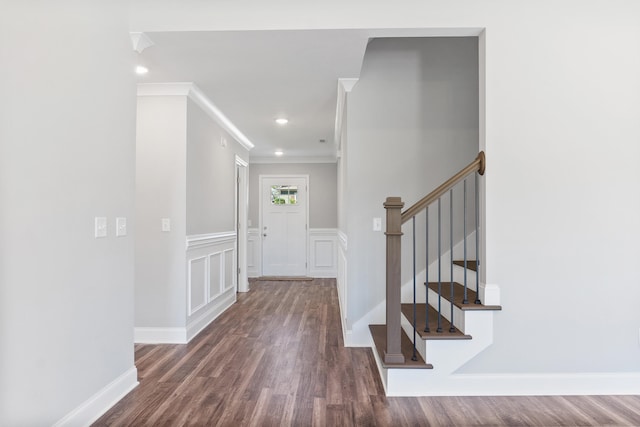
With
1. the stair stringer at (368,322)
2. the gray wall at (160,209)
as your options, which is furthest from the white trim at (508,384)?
the gray wall at (160,209)

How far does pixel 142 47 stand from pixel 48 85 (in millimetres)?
950

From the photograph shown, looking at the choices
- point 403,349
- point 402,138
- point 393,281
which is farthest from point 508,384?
point 402,138

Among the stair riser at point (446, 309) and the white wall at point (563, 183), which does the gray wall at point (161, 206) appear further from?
the stair riser at point (446, 309)

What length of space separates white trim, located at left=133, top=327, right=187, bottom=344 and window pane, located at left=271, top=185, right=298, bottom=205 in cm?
409

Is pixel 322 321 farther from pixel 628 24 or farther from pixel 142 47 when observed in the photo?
pixel 628 24

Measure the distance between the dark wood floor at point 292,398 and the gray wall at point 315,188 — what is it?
3.85m

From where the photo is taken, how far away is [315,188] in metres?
7.21

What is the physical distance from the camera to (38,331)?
5.32ft

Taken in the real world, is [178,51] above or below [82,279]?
above

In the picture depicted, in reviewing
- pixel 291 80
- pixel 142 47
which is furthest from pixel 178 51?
pixel 291 80

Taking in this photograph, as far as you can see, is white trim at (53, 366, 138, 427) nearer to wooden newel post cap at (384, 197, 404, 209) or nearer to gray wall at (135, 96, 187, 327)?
gray wall at (135, 96, 187, 327)

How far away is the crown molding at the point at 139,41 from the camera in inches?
94.0

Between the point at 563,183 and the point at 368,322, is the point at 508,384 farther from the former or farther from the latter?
the point at 563,183

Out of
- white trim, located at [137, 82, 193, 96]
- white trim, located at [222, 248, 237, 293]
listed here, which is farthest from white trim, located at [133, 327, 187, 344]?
white trim, located at [137, 82, 193, 96]
